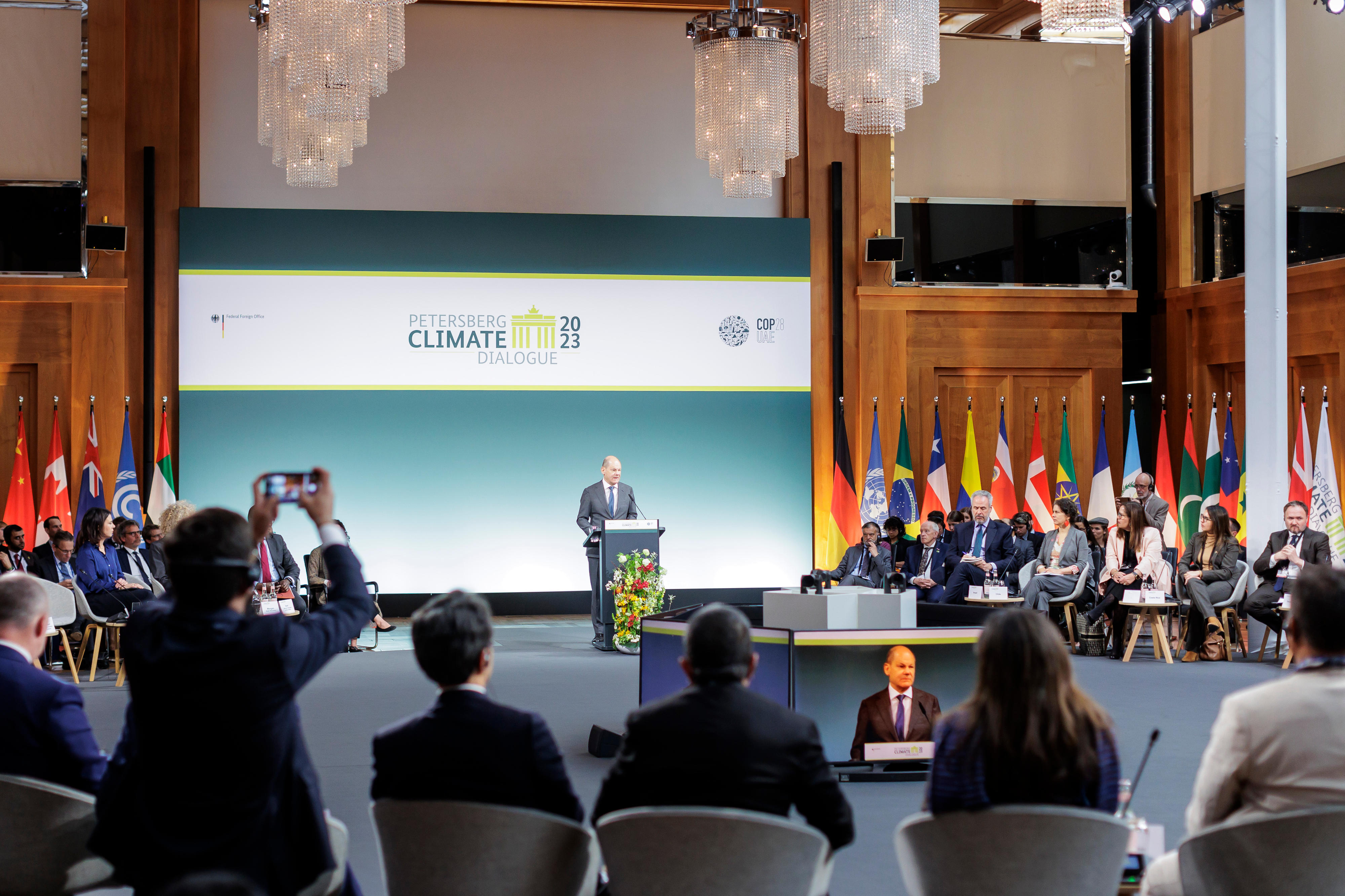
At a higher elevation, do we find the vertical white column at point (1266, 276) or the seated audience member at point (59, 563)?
the vertical white column at point (1266, 276)

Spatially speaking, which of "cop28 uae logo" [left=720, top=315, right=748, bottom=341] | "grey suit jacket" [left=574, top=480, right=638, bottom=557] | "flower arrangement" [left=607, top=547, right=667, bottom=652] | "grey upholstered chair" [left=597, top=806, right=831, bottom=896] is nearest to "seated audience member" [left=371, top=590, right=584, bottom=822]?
"grey upholstered chair" [left=597, top=806, right=831, bottom=896]

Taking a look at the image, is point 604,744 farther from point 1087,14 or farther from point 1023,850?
point 1087,14

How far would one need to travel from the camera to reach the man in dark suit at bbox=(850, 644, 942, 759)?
5.55m

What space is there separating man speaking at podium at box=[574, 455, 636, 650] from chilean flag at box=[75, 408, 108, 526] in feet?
13.9

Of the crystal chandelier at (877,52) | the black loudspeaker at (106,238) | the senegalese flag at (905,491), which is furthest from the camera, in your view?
the senegalese flag at (905,491)

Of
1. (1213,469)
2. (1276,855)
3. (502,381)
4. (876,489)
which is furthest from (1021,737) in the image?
(502,381)

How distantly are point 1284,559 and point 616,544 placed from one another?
4.81 m

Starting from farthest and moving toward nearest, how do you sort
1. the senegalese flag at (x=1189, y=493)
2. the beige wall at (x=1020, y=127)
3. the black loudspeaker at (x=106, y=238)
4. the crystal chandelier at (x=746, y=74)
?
the beige wall at (x=1020, y=127), the senegalese flag at (x=1189, y=493), the black loudspeaker at (x=106, y=238), the crystal chandelier at (x=746, y=74)

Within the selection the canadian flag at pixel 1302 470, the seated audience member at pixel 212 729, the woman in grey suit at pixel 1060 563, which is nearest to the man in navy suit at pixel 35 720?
the seated audience member at pixel 212 729

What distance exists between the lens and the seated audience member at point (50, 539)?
889cm

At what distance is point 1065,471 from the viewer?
40.4 feet

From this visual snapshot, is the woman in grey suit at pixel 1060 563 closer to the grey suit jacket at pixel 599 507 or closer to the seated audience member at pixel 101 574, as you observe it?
the grey suit jacket at pixel 599 507

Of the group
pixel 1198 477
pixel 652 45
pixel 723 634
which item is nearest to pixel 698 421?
pixel 652 45

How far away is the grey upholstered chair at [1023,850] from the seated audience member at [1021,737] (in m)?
0.08
